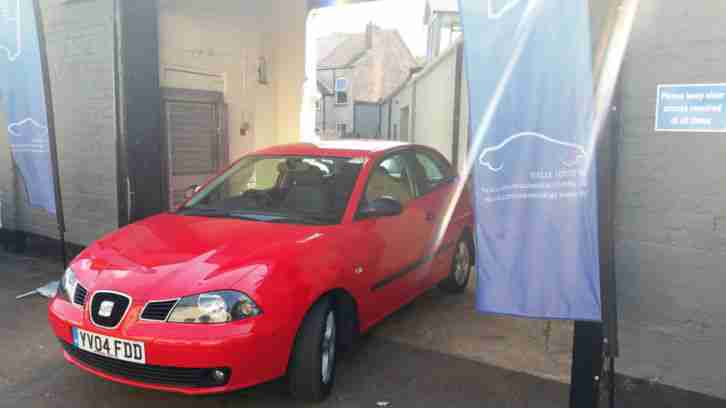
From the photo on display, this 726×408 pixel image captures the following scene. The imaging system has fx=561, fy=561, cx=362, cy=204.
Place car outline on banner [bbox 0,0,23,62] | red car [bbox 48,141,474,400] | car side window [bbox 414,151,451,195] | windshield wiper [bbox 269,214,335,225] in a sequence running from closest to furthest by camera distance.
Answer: red car [bbox 48,141,474,400], windshield wiper [bbox 269,214,335,225], car side window [bbox 414,151,451,195], car outline on banner [bbox 0,0,23,62]

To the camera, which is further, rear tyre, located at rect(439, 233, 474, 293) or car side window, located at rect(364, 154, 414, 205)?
rear tyre, located at rect(439, 233, 474, 293)

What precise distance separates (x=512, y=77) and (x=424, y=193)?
212 centimetres

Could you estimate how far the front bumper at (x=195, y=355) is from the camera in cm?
284

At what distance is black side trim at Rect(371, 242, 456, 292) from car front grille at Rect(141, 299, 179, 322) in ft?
4.72

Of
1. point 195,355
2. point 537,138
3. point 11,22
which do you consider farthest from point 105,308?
point 11,22

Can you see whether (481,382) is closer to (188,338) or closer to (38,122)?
(188,338)

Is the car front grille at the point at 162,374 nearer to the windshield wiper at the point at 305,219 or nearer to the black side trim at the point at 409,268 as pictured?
the windshield wiper at the point at 305,219

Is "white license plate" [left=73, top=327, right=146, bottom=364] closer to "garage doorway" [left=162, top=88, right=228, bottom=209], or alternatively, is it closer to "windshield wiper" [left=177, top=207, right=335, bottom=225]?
"windshield wiper" [left=177, top=207, right=335, bottom=225]

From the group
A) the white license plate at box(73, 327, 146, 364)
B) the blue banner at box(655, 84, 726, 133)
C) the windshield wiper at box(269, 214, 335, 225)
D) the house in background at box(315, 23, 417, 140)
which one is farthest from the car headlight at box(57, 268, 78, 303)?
the house in background at box(315, 23, 417, 140)

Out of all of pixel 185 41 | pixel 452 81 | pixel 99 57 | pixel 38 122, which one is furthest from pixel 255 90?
pixel 452 81

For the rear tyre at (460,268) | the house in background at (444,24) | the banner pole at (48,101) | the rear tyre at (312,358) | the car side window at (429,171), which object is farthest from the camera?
the house in background at (444,24)

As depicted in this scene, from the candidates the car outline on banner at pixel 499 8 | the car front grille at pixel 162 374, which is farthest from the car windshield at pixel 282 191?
the car outline on banner at pixel 499 8

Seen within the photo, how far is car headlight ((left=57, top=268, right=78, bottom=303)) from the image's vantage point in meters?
3.31

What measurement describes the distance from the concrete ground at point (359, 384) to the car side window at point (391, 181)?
1.13 meters
